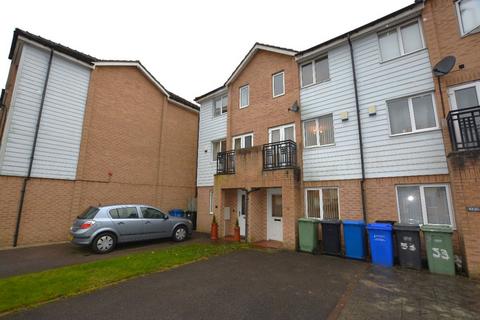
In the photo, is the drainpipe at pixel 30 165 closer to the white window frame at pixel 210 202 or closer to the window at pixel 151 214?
the window at pixel 151 214

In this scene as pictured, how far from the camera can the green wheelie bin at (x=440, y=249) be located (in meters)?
5.73

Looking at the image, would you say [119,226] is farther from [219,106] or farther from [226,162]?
[219,106]

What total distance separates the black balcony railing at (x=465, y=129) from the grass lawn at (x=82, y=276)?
7754 mm

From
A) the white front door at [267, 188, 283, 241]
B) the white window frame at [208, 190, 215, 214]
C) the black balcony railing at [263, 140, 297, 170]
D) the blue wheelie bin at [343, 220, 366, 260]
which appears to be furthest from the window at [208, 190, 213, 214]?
the blue wheelie bin at [343, 220, 366, 260]

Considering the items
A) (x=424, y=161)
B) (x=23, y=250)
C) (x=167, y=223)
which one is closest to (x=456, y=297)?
(x=424, y=161)

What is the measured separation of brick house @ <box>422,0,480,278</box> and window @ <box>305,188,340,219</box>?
3365 mm

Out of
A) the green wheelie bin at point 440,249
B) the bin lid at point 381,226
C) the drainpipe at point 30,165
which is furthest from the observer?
the drainpipe at point 30,165

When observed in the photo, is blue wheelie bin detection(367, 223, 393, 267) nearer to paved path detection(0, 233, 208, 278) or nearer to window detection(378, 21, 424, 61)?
window detection(378, 21, 424, 61)

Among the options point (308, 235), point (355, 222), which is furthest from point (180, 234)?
point (355, 222)

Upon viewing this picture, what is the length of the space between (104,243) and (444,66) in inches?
492

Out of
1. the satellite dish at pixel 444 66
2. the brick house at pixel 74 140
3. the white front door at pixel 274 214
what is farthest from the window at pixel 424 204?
the brick house at pixel 74 140

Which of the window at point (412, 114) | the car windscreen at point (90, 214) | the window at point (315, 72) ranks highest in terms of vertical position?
the window at point (315, 72)

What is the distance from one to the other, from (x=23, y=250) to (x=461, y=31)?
16.7 meters

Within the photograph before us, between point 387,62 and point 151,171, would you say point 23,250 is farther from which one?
point 387,62
